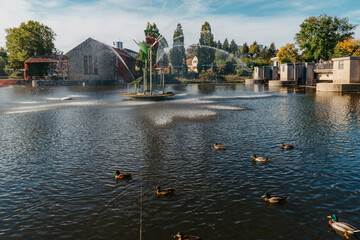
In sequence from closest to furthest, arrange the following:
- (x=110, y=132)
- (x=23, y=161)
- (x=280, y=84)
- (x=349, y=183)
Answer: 1. (x=349, y=183)
2. (x=23, y=161)
3. (x=110, y=132)
4. (x=280, y=84)

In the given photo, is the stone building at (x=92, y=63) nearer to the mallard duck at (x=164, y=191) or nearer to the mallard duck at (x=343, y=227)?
the mallard duck at (x=164, y=191)

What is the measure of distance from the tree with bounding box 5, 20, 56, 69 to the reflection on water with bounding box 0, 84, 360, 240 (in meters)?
125

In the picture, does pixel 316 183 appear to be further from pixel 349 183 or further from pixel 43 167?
pixel 43 167

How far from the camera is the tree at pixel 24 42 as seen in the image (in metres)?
129

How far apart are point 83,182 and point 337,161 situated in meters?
13.7

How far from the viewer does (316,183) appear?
12906mm

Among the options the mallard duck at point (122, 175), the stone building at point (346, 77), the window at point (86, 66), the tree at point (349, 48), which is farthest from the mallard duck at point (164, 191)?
the window at point (86, 66)

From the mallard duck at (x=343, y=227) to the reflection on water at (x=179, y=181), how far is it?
0.30 m

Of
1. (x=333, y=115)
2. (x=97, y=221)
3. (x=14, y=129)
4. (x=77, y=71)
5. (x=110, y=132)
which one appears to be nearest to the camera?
(x=97, y=221)

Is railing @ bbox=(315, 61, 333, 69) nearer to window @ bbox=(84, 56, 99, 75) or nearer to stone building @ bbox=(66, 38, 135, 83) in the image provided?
stone building @ bbox=(66, 38, 135, 83)

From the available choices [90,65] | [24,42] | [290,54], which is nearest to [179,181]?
[290,54]

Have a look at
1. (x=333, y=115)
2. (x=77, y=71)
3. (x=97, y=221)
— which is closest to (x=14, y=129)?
(x=97, y=221)

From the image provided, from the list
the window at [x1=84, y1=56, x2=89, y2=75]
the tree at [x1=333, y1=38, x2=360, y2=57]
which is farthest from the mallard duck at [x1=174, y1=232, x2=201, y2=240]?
the window at [x1=84, y1=56, x2=89, y2=75]

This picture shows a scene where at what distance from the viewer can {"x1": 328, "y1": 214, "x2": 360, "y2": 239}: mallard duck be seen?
349 inches
